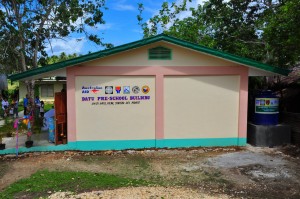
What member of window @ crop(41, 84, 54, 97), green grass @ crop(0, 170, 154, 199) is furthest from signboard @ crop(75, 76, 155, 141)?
window @ crop(41, 84, 54, 97)

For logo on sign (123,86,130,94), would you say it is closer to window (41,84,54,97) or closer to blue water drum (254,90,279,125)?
blue water drum (254,90,279,125)

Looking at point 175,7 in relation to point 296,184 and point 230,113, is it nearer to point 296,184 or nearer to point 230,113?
point 230,113

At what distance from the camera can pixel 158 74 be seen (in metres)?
9.98

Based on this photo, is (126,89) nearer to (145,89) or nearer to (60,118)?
(145,89)

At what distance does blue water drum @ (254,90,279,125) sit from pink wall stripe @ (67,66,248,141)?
1.79 ft

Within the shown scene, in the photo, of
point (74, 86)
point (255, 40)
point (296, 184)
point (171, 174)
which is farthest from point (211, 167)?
point (255, 40)

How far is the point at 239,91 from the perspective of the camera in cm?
1034

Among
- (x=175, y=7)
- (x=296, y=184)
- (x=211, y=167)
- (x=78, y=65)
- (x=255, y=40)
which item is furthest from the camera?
(x=175, y=7)

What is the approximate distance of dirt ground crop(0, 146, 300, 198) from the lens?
650cm

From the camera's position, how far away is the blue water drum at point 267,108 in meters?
10.4

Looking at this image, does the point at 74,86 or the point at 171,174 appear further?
the point at 74,86

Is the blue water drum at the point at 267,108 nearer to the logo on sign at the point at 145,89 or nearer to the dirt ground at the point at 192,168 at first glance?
the dirt ground at the point at 192,168

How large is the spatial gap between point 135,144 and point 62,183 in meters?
3.56

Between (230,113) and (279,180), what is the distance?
352 cm
